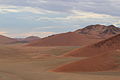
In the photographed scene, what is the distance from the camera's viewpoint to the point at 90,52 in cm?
4919

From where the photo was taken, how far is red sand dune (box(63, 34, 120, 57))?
160ft

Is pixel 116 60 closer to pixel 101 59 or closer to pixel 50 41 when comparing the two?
pixel 101 59

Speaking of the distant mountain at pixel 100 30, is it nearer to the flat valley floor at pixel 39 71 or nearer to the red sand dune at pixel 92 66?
the flat valley floor at pixel 39 71

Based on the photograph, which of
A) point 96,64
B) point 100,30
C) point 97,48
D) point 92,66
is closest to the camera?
point 92,66

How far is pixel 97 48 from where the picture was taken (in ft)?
167

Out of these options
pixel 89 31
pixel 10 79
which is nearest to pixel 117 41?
pixel 10 79

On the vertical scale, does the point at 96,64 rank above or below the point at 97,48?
below

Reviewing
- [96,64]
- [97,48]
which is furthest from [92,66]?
[97,48]

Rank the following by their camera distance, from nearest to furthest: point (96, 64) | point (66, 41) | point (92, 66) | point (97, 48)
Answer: point (92, 66) → point (96, 64) → point (97, 48) → point (66, 41)

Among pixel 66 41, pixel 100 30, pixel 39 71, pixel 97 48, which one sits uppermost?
pixel 100 30

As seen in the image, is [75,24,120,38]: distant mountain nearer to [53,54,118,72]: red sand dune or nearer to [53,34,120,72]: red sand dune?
[53,34,120,72]: red sand dune

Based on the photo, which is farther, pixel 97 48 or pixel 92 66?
pixel 97 48

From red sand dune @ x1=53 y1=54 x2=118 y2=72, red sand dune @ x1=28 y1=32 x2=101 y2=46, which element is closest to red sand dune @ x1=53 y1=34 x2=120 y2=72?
red sand dune @ x1=53 y1=54 x2=118 y2=72

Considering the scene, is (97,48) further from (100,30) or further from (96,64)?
(100,30)
